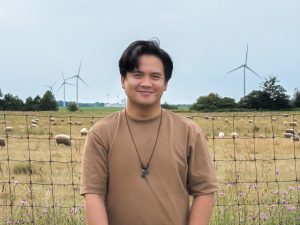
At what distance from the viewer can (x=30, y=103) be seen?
66125mm

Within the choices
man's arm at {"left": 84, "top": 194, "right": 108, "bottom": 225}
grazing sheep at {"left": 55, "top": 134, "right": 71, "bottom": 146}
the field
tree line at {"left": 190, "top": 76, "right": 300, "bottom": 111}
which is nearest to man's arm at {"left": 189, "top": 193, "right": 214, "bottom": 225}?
man's arm at {"left": 84, "top": 194, "right": 108, "bottom": 225}

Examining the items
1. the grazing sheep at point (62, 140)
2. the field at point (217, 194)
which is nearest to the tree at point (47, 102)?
the grazing sheep at point (62, 140)

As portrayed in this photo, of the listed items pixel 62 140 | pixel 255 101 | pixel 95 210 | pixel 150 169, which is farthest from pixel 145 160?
pixel 255 101

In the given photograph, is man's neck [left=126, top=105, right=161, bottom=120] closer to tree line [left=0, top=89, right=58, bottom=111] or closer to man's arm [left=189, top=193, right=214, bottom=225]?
man's arm [left=189, top=193, right=214, bottom=225]

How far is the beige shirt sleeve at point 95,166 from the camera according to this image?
2.70 meters

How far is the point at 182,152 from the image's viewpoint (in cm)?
270

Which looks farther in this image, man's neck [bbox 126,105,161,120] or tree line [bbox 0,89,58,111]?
tree line [bbox 0,89,58,111]

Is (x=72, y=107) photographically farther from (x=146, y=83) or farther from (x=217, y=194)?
(x=146, y=83)

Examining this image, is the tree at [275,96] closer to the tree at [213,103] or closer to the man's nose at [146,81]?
the tree at [213,103]

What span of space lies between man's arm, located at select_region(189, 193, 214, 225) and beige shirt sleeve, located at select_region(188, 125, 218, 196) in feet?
0.10

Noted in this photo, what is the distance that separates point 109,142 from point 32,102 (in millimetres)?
66021

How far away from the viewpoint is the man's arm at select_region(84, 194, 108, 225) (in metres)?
2.64

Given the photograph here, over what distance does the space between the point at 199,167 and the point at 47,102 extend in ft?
215

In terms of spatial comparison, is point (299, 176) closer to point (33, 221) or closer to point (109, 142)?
point (33, 221)
